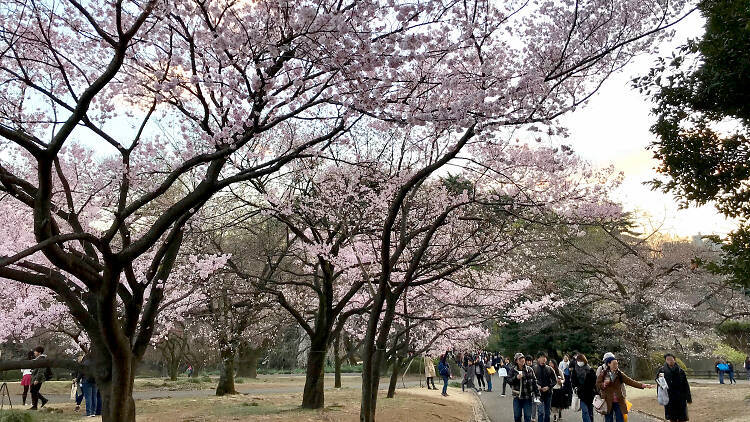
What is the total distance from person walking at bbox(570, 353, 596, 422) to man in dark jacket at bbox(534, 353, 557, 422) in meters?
0.69

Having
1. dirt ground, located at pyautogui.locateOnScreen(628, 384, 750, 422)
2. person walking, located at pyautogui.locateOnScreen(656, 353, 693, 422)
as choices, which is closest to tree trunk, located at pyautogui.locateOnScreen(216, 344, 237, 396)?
dirt ground, located at pyautogui.locateOnScreen(628, 384, 750, 422)

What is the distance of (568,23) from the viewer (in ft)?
19.4

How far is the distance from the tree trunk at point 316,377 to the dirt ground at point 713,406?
8.10 meters

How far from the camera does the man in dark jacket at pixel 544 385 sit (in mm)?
10219

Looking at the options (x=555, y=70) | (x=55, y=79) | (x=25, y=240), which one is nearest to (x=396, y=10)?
(x=555, y=70)

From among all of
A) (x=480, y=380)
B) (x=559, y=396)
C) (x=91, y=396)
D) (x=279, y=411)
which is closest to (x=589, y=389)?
(x=559, y=396)

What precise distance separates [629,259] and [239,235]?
17616mm

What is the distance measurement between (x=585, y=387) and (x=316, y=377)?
6.19m

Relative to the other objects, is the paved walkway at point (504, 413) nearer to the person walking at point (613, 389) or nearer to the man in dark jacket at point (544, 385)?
the man in dark jacket at point (544, 385)

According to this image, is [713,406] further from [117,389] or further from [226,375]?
[226,375]

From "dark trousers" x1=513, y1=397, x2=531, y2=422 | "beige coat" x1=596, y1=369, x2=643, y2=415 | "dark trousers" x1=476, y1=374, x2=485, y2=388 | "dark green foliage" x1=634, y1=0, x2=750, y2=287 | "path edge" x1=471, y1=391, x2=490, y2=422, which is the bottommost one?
"path edge" x1=471, y1=391, x2=490, y2=422

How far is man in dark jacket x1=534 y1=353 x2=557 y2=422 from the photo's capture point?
1022cm

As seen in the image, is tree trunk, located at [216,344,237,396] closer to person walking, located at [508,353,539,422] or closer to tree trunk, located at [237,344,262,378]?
person walking, located at [508,353,539,422]

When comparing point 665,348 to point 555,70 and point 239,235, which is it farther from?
point 555,70
